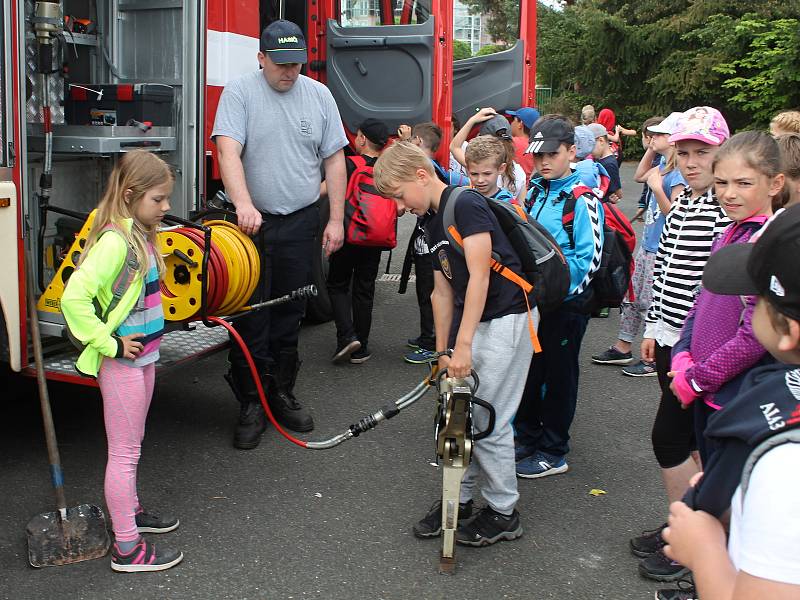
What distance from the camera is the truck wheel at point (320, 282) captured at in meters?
6.34

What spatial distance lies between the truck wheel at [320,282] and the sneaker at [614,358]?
77.3 inches

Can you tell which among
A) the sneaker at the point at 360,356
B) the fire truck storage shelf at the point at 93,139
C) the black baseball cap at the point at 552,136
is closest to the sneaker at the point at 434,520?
the black baseball cap at the point at 552,136

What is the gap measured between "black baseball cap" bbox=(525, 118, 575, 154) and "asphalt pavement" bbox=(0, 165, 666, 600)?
60.9 inches

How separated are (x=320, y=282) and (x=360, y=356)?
68cm

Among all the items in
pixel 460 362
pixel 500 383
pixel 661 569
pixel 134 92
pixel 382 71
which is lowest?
pixel 661 569

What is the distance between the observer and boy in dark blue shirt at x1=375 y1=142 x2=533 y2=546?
3309 mm

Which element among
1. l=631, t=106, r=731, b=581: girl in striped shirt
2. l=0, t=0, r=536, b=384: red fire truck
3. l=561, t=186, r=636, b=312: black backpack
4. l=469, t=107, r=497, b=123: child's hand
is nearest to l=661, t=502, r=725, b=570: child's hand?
l=631, t=106, r=731, b=581: girl in striped shirt

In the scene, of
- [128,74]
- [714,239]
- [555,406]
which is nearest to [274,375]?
[555,406]

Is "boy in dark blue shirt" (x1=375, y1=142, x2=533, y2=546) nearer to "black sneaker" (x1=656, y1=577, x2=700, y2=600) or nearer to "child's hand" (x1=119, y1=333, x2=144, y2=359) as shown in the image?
"black sneaker" (x1=656, y1=577, x2=700, y2=600)

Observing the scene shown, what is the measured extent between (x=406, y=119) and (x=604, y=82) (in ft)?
72.5

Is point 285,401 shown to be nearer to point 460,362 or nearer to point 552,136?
point 460,362

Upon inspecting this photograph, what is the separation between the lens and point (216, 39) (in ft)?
18.0

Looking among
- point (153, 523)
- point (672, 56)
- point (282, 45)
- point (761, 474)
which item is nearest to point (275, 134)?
point (282, 45)

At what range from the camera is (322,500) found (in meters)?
4.01
